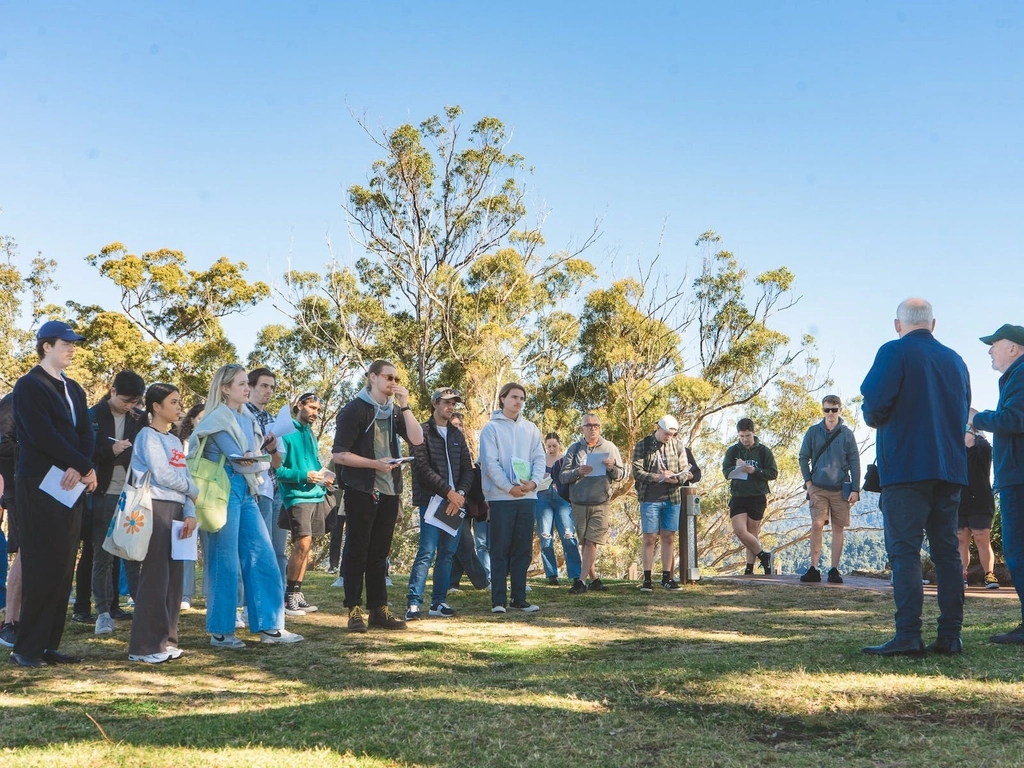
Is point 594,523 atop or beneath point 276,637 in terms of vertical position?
atop

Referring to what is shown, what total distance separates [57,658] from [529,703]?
9.90ft

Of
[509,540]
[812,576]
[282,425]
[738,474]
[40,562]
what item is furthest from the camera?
[738,474]

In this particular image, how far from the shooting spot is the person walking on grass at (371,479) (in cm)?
657

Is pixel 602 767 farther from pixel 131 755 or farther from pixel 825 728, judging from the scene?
pixel 131 755

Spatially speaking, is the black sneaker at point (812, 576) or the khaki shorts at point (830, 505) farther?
the black sneaker at point (812, 576)

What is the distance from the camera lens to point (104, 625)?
6512 mm

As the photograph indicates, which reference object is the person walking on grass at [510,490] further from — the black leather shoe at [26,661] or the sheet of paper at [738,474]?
the black leather shoe at [26,661]

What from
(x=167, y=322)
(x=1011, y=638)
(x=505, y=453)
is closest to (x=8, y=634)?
(x=505, y=453)

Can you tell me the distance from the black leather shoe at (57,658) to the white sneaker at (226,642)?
0.84 m

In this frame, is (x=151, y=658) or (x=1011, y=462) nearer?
(x=1011, y=462)

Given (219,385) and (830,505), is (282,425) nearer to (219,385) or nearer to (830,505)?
(219,385)

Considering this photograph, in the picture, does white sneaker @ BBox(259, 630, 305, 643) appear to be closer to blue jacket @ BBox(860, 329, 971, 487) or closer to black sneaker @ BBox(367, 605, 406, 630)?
black sneaker @ BBox(367, 605, 406, 630)

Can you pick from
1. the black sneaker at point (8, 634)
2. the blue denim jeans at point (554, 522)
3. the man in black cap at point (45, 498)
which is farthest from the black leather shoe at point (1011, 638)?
the black sneaker at point (8, 634)

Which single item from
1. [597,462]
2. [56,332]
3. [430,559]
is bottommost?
[430,559]
